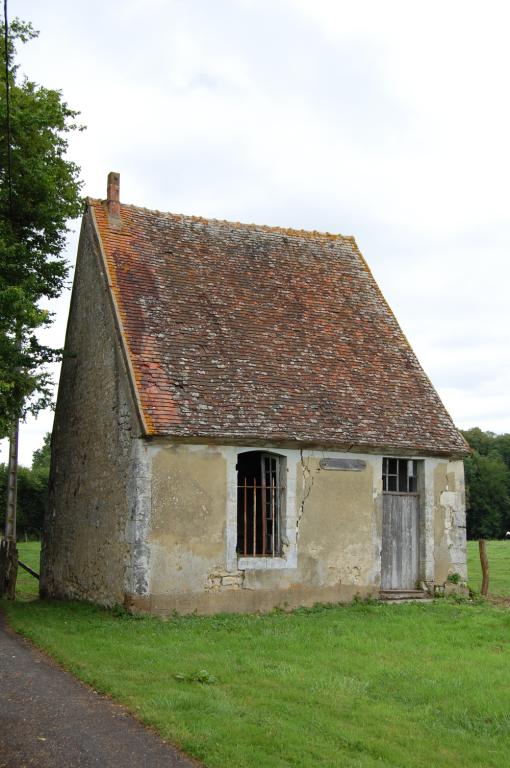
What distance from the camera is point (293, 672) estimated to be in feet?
29.8

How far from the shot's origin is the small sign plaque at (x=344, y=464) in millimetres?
15102

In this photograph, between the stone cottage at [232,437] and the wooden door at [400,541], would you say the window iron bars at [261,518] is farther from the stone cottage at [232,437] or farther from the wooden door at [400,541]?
the wooden door at [400,541]

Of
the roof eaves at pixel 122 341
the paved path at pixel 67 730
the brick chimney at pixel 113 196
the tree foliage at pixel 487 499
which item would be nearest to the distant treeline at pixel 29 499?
the brick chimney at pixel 113 196

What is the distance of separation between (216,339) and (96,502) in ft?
13.0

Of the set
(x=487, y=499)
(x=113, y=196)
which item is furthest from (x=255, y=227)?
(x=487, y=499)

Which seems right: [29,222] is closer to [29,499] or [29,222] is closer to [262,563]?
[262,563]

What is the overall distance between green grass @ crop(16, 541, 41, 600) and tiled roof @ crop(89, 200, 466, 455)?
7670mm

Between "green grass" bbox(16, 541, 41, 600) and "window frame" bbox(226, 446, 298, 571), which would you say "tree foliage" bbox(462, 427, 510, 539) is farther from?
"window frame" bbox(226, 446, 298, 571)

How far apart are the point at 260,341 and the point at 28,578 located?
1102cm

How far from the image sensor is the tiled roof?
1445cm

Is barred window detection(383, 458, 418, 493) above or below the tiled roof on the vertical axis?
below

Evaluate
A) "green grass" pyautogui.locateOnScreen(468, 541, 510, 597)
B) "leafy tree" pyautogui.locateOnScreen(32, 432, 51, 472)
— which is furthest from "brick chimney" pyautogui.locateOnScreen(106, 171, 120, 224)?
"leafy tree" pyautogui.locateOnScreen(32, 432, 51, 472)

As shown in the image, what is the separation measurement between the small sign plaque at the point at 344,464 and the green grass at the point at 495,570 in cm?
469

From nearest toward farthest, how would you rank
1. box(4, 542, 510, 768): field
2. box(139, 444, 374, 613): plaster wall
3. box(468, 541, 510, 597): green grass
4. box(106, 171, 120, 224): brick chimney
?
1. box(4, 542, 510, 768): field
2. box(139, 444, 374, 613): plaster wall
3. box(106, 171, 120, 224): brick chimney
4. box(468, 541, 510, 597): green grass
